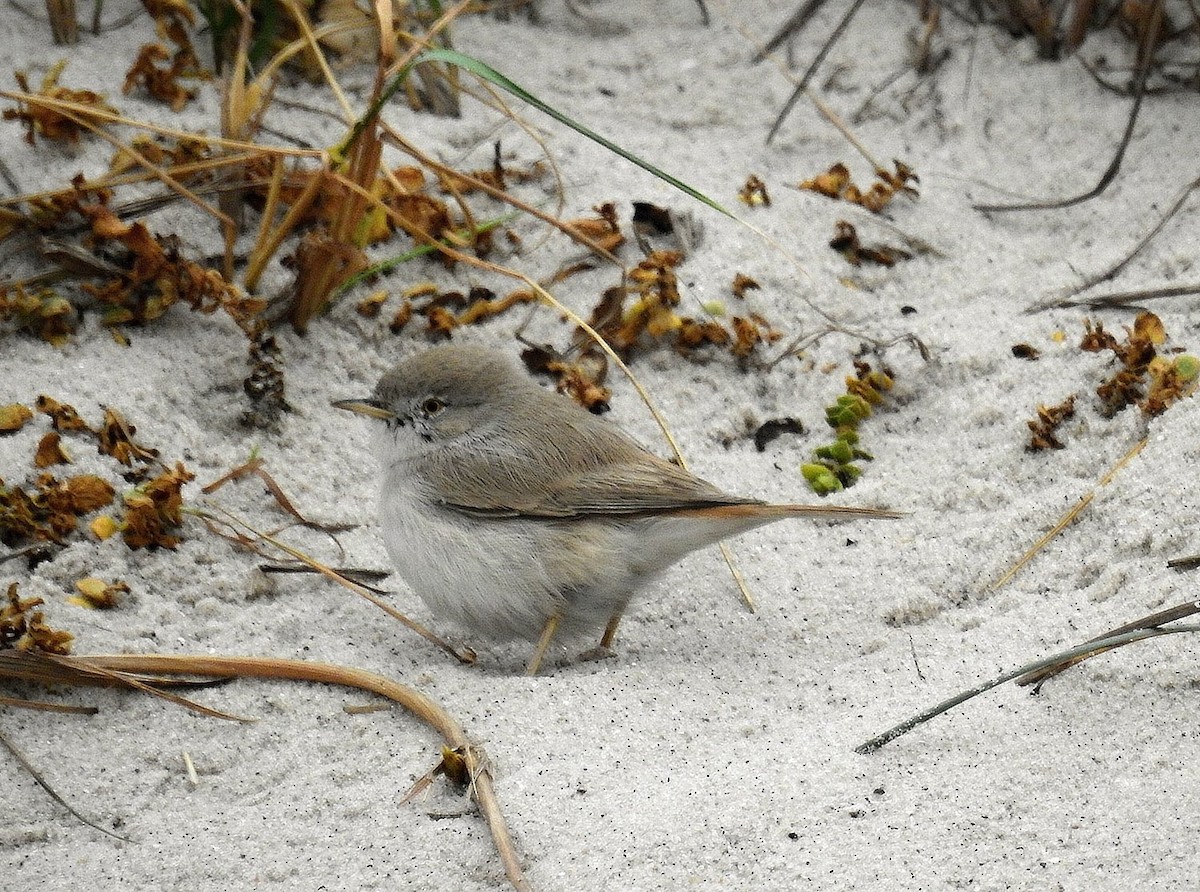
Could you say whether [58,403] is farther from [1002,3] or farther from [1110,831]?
[1002,3]

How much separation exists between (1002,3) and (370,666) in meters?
4.71

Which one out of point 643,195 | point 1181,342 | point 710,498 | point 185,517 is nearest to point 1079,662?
point 710,498

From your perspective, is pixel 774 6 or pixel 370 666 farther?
pixel 774 6

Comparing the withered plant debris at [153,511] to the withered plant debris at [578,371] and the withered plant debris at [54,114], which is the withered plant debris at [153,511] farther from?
the withered plant debris at [54,114]

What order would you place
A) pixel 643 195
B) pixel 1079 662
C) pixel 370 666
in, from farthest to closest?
pixel 643 195, pixel 370 666, pixel 1079 662

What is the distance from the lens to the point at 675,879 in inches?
113

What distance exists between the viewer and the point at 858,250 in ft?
19.2

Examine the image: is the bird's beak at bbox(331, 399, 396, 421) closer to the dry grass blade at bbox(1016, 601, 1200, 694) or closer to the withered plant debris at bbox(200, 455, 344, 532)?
the withered plant debris at bbox(200, 455, 344, 532)

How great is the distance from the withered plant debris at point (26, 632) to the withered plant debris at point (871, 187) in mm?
3756

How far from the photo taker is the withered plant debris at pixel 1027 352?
16.7 feet

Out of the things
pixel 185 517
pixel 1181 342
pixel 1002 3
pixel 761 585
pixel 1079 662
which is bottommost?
pixel 185 517

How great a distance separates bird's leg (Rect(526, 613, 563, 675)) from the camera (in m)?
4.08

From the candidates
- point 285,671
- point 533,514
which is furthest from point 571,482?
point 285,671

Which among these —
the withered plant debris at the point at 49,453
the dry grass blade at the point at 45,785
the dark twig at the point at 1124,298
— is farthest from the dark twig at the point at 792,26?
the dry grass blade at the point at 45,785
